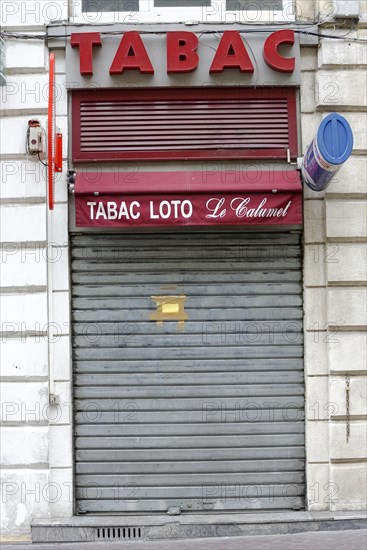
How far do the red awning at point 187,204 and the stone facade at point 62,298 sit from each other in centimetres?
40

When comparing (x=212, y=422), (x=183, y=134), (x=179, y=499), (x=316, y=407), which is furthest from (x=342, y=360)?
(x=183, y=134)

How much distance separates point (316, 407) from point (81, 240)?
332 centimetres

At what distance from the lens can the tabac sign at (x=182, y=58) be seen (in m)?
8.86

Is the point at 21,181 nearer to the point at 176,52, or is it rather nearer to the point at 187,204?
Answer: the point at 187,204

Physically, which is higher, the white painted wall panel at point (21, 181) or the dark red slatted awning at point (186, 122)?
the dark red slatted awning at point (186, 122)

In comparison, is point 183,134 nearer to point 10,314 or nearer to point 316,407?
point 10,314

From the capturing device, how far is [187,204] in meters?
8.72

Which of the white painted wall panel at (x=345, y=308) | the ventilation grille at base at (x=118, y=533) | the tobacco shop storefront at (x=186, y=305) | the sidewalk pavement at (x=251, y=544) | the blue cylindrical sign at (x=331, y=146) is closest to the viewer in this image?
the blue cylindrical sign at (x=331, y=146)

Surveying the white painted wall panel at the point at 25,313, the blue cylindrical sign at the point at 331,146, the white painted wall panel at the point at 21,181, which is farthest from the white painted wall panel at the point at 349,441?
the white painted wall panel at the point at 21,181

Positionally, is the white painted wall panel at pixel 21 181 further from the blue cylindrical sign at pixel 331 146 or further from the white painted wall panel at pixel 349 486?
the white painted wall panel at pixel 349 486

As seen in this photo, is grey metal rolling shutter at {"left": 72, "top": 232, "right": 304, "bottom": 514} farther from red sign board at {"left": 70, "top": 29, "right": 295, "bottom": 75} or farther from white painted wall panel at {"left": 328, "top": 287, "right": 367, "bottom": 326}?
red sign board at {"left": 70, "top": 29, "right": 295, "bottom": 75}

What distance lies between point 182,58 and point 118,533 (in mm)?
5378

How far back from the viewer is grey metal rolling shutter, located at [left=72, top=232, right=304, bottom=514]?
9016mm

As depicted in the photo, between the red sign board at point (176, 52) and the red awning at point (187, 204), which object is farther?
the red sign board at point (176, 52)
